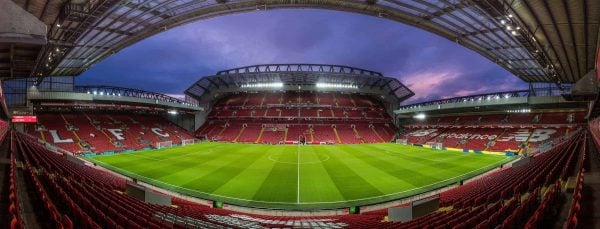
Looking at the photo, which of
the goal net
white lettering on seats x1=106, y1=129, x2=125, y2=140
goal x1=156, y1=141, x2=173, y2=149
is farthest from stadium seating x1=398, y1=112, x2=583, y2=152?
white lettering on seats x1=106, y1=129, x2=125, y2=140

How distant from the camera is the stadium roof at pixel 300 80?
62.8 meters

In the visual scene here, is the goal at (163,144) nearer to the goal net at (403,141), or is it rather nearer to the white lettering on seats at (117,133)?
the white lettering on seats at (117,133)

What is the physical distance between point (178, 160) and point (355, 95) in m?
53.8

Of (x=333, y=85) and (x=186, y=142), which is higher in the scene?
(x=333, y=85)

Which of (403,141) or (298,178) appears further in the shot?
(403,141)

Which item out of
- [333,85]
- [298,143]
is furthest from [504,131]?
[333,85]

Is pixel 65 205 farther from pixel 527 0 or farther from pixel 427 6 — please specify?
pixel 427 6

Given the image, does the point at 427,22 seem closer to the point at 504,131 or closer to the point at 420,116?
the point at 504,131

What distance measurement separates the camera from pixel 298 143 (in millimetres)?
54906

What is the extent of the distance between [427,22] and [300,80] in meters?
41.0

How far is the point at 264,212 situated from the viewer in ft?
48.0

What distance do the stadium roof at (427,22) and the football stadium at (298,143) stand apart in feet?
0.56

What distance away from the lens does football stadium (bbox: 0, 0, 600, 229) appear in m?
7.63

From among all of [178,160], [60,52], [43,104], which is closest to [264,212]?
[178,160]
